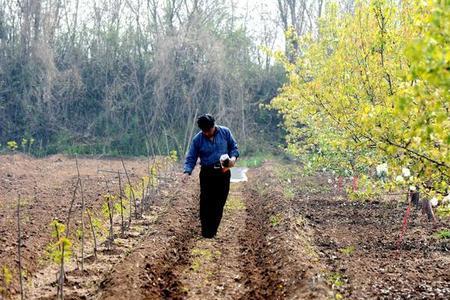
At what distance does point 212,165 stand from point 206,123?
25.4 inches

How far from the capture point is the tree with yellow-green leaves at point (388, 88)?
11.3ft

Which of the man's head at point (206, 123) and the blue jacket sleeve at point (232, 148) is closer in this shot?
the man's head at point (206, 123)

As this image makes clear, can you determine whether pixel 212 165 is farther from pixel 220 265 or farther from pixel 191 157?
pixel 220 265

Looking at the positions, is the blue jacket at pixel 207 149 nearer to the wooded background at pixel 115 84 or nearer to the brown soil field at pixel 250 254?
the brown soil field at pixel 250 254

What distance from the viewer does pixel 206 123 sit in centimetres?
768

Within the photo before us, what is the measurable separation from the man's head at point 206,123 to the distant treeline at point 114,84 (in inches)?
728

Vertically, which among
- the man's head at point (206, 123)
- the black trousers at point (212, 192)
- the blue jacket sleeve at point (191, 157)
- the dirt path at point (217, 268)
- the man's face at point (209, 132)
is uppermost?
the man's head at point (206, 123)


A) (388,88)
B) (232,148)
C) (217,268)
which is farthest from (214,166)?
(388,88)

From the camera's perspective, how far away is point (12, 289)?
570cm

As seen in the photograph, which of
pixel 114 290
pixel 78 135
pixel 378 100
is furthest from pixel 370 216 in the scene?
pixel 78 135

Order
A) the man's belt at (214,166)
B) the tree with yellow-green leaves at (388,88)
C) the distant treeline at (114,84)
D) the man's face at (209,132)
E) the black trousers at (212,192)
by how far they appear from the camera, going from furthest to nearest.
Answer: the distant treeline at (114,84)
the black trousers at (212,192)
the man's belt at (214,166)
the man's face at (209,132)
the tree with yellow-green leaves at (388,88)

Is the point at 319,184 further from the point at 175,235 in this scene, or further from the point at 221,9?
the point at 221,9

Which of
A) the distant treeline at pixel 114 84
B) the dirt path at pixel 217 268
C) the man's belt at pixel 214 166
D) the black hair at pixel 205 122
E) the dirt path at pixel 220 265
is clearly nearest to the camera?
the dirt path at pixel 220 265

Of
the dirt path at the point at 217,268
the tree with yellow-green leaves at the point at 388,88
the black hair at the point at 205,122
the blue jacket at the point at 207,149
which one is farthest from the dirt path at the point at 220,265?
the black hair at the point at 205,122
